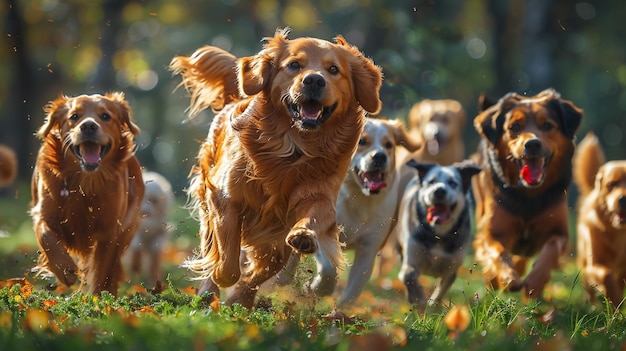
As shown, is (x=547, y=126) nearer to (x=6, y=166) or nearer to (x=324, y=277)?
(x=324, y=277)

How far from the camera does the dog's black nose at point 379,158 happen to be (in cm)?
800

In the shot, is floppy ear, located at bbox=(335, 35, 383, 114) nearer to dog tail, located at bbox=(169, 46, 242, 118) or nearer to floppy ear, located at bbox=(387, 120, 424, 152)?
dog tail, located at bbox=(169, 46, 242, 118)

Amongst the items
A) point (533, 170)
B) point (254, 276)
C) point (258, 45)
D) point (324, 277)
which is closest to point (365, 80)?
point (324, 277)

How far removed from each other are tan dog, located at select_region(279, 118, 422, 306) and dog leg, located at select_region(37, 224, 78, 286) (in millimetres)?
2341

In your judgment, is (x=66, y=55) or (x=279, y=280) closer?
(x=279, y=280)

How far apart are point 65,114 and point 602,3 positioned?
22.1 m

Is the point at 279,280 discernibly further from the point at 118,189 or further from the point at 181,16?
the point at 181,16

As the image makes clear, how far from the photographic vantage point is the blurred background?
75.3ft

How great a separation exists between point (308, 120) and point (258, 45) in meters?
19.9

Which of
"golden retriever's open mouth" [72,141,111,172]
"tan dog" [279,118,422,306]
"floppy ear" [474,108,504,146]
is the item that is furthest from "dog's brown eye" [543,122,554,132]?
"golden retriever's open mouth" [72,141,111,172]

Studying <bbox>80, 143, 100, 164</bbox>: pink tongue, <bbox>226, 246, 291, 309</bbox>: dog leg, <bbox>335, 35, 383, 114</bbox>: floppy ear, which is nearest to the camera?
<bbox>335, 35, 383, 114</bbox>: floppy ear

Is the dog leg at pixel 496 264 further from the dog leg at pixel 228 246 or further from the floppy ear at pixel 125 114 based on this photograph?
the floppy ear at pixel 125 114

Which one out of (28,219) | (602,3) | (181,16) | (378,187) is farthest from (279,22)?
(378,187)

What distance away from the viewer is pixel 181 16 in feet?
102
